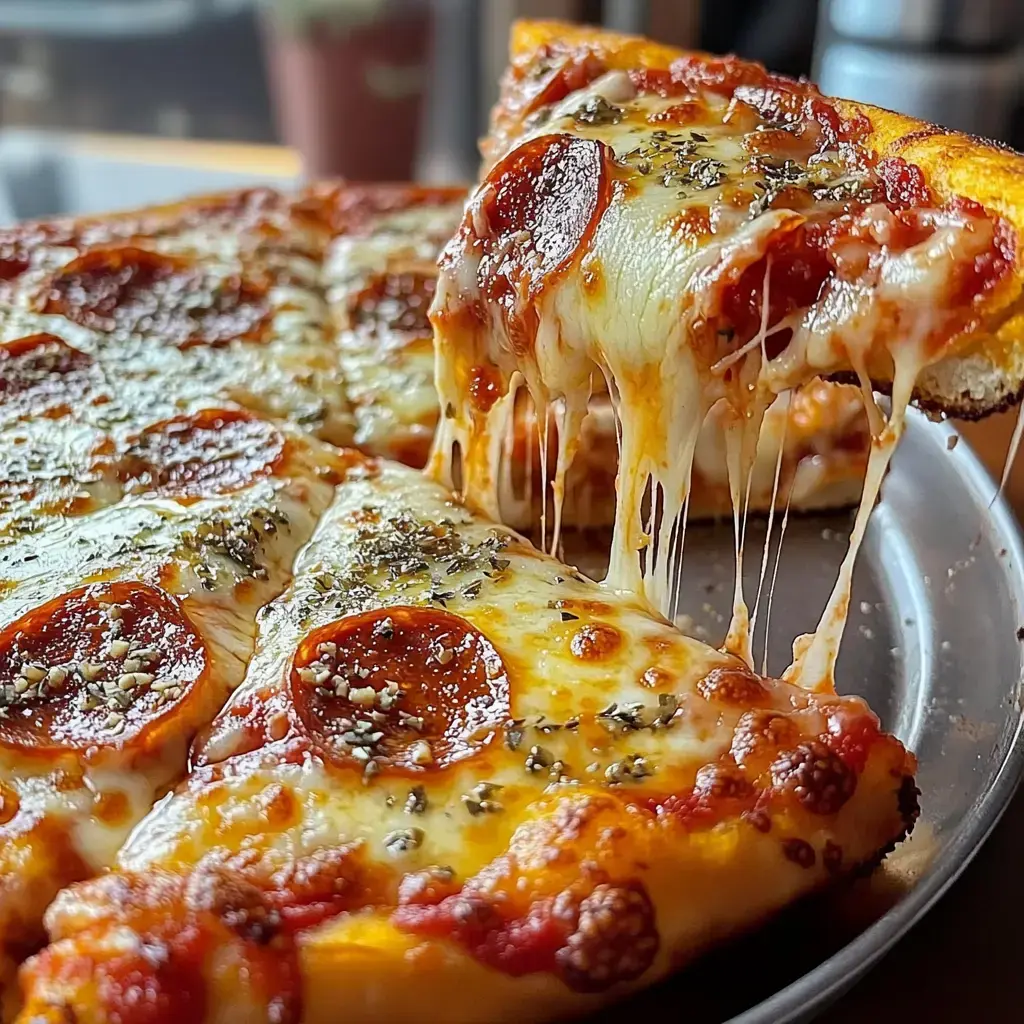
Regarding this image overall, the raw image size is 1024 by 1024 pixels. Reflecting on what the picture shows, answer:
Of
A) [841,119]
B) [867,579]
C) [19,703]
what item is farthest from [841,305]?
[19,703]

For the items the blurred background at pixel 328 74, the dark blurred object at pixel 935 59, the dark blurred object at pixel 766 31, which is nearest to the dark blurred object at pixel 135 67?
the blurred background at pixel 328 74

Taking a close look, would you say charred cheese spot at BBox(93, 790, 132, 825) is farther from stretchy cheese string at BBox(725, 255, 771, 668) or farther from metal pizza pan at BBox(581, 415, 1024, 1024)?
stretchy cheese string at BBox(725, 255, 771, 668)

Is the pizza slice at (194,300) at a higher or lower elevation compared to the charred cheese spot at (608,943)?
higher

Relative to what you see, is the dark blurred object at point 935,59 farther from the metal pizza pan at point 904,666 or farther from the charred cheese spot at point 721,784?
the charred cheese spot at point 721,784

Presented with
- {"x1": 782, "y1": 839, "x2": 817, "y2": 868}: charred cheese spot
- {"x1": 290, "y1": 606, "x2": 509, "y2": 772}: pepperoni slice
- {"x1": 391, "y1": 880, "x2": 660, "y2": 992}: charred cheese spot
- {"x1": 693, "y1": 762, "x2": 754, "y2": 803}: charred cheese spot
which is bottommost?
{"x1": 391, "y1": 880, "x2": 660, "y2": 992}: charred cheese spot

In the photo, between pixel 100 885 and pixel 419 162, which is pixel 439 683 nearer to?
pixel 100 885

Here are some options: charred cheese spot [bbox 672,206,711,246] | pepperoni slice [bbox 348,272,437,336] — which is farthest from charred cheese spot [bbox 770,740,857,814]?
pepperoni slice [bbox 348,272,437,336]
